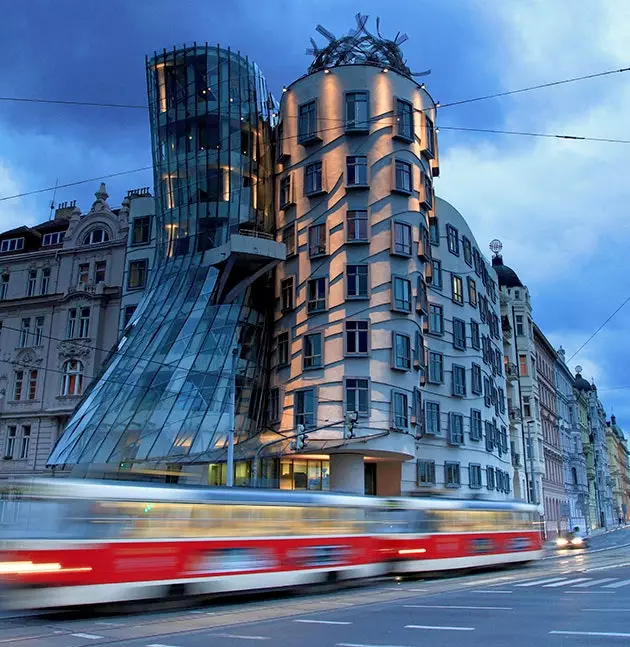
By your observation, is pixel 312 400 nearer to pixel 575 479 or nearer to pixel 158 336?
pixel 158 336

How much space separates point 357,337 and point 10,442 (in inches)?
1044

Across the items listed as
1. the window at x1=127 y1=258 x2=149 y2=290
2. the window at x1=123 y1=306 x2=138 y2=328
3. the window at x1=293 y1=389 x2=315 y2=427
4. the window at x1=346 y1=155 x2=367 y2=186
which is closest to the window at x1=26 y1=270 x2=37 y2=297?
the window at x1=127 y1=258 x2=149 y2=290

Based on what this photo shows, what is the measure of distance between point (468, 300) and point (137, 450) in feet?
87.0

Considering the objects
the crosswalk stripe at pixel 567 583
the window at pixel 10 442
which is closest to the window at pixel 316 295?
the crosswalk stripe at pixel 567 583

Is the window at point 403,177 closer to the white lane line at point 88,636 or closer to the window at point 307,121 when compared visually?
the window at point 307,121

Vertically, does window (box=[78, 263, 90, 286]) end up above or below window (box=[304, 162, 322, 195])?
below

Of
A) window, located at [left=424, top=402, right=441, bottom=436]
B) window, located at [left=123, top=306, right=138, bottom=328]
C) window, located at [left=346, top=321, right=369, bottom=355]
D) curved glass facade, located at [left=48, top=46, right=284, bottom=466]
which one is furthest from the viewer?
window, located at [left=123, top=306, right=138, bottom=328]

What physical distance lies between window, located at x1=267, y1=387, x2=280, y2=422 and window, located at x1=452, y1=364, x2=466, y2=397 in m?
12.2

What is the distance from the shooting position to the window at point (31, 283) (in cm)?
5666

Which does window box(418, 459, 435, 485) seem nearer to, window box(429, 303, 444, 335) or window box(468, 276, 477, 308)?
window box(429, 303, 444, 335)

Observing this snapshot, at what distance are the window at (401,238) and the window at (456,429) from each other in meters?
11.5

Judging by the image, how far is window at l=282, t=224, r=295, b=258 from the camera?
4538 cm

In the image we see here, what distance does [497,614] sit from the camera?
603 inches

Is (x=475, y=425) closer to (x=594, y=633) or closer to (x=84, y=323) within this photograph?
(x=84, y=323)
